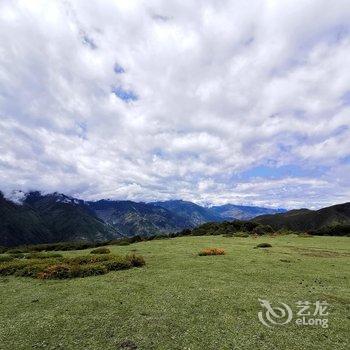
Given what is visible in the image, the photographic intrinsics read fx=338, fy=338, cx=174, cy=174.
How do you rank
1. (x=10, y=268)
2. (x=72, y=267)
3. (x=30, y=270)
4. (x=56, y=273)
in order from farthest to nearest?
(x=10, y=268), (x=30, y=270), (x=72, y=267), (x=56, y=273)

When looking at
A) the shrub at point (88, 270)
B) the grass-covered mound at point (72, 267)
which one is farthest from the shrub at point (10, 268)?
the shrub at point (88, 270)

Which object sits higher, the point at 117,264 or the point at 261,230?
the point at 261,230

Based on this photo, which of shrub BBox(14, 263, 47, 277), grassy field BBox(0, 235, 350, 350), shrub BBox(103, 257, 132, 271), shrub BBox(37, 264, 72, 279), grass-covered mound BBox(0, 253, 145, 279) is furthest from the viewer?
shrub BBox(103, 257, 132, 271)

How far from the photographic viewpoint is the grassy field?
14.7 meters

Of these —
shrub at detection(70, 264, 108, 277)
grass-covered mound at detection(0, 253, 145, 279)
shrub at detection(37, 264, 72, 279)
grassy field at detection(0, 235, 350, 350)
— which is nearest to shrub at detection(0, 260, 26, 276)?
grass-covered mound at detection(0, 253, 145, 279)

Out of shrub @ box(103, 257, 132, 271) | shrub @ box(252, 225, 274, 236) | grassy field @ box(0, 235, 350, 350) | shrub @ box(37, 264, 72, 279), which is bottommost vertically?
grassy field @ box(0, 235, 350, 350)

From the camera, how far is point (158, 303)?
63.7ft

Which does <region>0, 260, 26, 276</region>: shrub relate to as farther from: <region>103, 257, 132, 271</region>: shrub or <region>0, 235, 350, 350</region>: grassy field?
<region>103, 257, 132, 271</region>: shrub

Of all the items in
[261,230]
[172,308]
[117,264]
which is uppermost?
[261,230]

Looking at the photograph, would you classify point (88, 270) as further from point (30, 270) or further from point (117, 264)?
point (30, 270)

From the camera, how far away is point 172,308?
18.5m

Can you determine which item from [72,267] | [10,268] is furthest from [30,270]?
[72,267]

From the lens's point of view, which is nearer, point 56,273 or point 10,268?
point 56,273

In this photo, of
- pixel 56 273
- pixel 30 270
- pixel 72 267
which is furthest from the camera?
pixel 30 270
